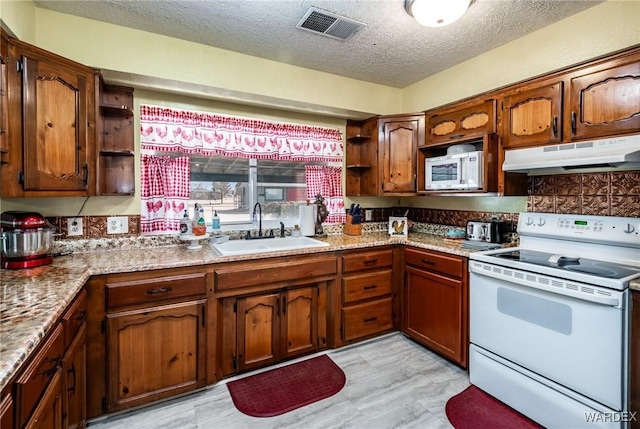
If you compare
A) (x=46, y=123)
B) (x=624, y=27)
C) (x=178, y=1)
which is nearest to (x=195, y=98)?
(x=178, y=1)

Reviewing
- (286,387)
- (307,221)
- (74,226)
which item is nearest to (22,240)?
(74,226)

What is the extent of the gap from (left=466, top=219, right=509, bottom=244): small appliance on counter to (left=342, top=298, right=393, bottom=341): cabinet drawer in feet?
3.08

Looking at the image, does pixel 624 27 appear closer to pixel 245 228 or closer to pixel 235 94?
pixel 235 94

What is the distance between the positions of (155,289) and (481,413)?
6.95 feet

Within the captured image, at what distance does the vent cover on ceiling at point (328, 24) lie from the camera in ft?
6.65

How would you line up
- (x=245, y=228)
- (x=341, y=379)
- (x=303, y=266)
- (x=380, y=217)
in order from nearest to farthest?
(x=341, y=379) → (x=303, y=266) → (x=245, y=228) → (x=380, y=217)

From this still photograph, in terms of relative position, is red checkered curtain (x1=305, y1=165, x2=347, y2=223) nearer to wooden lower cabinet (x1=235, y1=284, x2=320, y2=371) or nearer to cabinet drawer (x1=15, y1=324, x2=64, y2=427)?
wooden lower cabinet (x1=235, y1=284, x2=320, y2=371)

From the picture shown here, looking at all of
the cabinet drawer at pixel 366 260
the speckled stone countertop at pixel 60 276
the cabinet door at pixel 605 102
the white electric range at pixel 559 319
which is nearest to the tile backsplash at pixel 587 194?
the white electric range at pixel 559 319

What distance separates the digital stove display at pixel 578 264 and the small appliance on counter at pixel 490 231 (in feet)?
1.26

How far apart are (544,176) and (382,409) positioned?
2031 millimetres

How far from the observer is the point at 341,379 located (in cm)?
226

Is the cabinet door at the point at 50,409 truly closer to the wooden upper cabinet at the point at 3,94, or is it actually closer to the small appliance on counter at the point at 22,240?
the small appliance on counter at the point at 22,240

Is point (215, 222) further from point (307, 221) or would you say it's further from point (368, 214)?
point (368, 214)

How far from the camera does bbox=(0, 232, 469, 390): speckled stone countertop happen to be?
95 cm
